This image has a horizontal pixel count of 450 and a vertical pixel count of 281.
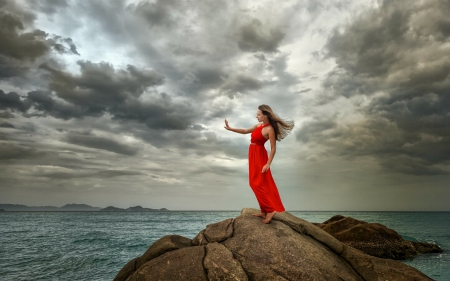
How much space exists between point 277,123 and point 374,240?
58.9 ft

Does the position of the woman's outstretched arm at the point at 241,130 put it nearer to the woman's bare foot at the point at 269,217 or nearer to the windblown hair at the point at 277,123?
the windblown hair at the point at 277,123

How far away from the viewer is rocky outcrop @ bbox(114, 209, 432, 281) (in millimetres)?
7211

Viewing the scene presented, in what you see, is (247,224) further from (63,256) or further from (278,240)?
(63,256)

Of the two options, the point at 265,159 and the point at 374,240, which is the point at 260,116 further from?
the point at 374,240

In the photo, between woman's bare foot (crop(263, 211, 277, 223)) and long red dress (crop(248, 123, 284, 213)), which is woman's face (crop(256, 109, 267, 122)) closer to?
long red dress (crop(248, 123, 284, 213))

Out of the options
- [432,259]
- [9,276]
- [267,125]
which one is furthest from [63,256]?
[432,259]

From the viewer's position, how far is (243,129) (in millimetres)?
9281

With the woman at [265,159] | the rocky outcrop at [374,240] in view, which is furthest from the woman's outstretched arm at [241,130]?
the rocky outcrop at [374,240]

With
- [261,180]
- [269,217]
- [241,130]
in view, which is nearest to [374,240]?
[269,217]

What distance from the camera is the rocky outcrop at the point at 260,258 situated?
284 inches

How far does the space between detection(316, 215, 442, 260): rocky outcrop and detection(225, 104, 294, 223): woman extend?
1526cm

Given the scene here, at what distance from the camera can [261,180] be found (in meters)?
8.73

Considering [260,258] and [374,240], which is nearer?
[260,258]

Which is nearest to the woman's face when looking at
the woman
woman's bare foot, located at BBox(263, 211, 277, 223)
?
the woman
